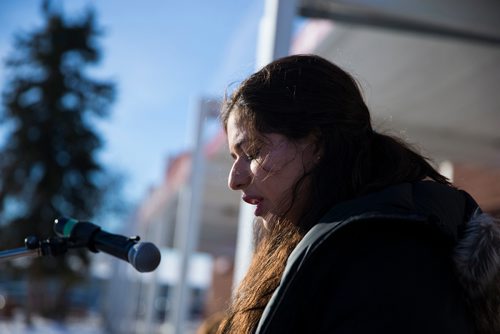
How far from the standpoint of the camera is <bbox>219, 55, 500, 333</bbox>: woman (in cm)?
113

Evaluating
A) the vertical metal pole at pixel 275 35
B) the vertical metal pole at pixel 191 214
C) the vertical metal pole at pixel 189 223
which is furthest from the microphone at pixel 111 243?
the vertical metal pole at pixel 189 223

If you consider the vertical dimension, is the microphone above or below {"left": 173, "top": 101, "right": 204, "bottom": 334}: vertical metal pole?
above

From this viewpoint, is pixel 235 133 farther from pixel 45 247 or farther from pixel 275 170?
pixel 45 247

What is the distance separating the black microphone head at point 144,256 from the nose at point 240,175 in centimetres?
24

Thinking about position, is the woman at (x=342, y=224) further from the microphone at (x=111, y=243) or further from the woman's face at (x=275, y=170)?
the microphone at (x=111, y=243)

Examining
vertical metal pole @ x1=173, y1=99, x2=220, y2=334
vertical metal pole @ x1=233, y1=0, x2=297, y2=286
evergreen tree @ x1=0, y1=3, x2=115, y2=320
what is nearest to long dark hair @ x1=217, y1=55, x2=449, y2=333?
vertical metal pole @ x1=233, y1=0, x2=297, y2=286

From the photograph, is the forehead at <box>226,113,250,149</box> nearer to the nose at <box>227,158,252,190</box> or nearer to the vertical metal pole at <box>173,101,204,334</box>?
the nose at <box>227,158,252,190</box>

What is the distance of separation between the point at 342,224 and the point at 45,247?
2.96ft

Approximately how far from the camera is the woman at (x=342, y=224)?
1.13 metres

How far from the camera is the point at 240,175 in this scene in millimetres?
1505

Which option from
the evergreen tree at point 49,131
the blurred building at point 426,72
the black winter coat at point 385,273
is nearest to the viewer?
the black winter coat at point 385,273

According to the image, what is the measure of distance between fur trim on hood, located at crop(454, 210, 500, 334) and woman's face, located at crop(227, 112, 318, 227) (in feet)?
1.19

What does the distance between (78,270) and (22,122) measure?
575 cm

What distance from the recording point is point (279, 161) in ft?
4.70
